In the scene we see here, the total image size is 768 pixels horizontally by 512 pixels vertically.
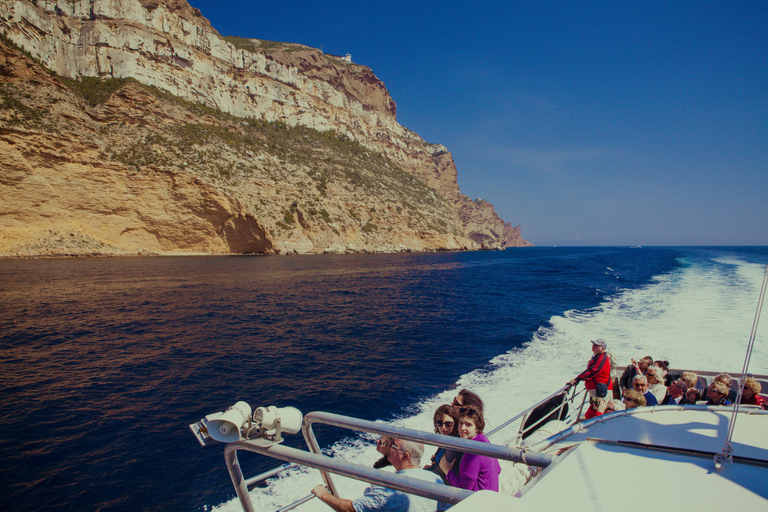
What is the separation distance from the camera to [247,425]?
6.93 ft

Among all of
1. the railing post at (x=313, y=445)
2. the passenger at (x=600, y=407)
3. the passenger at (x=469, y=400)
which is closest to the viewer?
the railing post at (x=313, y=445)

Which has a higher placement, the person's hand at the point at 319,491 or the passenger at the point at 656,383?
the person's hand at the point at 319,491

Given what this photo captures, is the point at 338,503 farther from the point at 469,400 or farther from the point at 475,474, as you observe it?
the point at 469,400

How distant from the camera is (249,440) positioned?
2.12 metres

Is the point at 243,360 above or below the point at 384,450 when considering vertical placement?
below

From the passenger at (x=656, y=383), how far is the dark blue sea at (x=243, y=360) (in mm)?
2941

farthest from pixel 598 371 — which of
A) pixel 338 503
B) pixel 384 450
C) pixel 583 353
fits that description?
pixel 583 353

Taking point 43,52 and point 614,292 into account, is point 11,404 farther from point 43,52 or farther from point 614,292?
point 43,52

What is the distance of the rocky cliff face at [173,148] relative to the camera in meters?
40.9

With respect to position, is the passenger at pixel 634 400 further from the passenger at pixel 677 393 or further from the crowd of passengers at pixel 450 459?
the passenger at pixel 677 393

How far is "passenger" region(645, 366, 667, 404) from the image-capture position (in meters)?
6.09

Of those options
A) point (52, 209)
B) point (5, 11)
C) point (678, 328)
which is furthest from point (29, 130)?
point (678, 328)

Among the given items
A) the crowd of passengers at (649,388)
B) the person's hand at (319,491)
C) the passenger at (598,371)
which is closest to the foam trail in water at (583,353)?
the crowd of passengers at (649,388)

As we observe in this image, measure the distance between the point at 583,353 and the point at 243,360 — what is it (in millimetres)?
11607
